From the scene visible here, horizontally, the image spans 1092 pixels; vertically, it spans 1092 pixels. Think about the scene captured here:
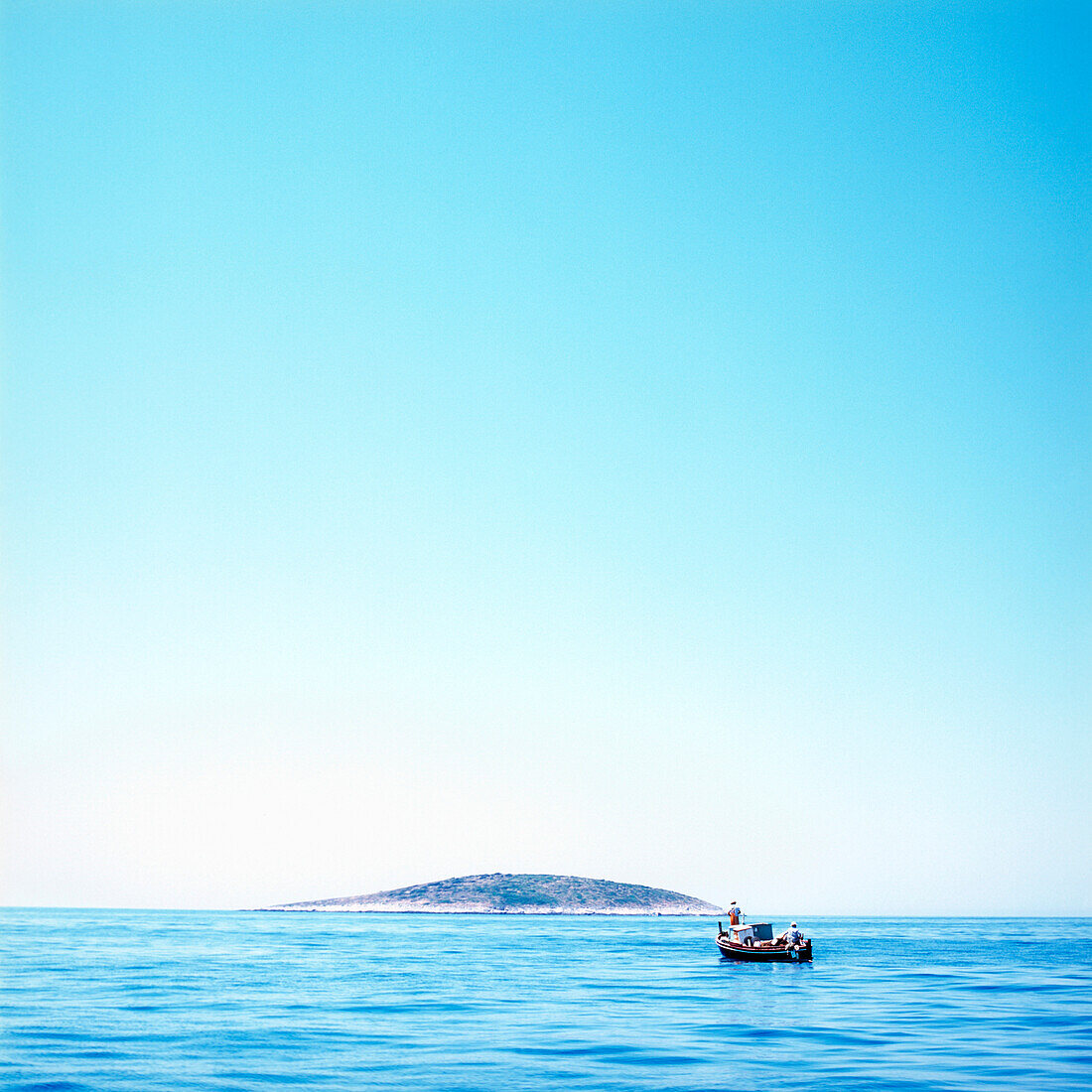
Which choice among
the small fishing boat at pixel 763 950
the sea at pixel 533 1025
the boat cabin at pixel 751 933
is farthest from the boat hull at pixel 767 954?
the sea at pixel 533 1025

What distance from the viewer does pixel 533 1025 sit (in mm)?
36094

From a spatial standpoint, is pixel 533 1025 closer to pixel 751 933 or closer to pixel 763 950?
pixel 763 950

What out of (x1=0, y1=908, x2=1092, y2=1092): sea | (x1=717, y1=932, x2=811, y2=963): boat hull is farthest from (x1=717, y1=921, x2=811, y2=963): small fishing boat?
(x1=0, y1=908, x2=1092, y2=1092): sea

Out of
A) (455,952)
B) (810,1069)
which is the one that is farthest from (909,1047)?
(455,952)

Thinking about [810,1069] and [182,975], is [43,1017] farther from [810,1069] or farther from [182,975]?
[810,1069]

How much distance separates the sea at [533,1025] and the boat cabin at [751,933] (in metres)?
1.72

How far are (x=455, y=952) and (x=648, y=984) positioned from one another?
117 ft

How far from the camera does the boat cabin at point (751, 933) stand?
7106 centimetres

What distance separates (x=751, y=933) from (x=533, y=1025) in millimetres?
40634

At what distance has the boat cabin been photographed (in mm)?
71062

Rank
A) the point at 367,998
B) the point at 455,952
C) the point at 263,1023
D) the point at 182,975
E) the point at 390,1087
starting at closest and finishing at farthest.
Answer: the point at 390,1087
the point at 263,1023
the point at 367,998
the point at 182,975
the point at 455,952

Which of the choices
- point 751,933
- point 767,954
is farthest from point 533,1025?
point 751,933

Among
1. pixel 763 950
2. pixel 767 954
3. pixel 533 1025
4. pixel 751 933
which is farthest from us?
pixel 751 933

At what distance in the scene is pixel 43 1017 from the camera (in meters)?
37.7
